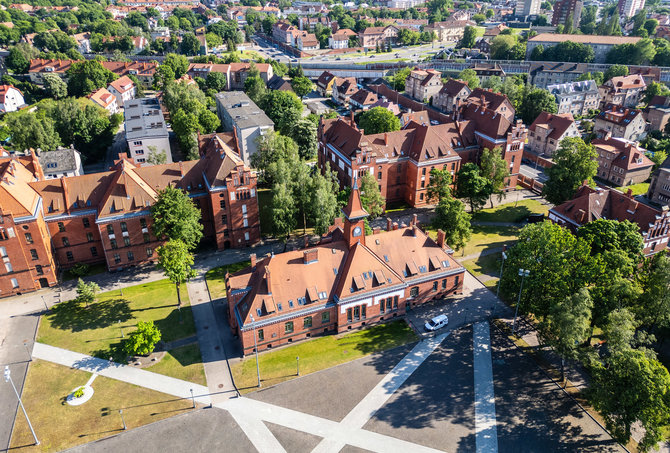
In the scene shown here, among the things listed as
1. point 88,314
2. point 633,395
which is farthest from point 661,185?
point 88,314

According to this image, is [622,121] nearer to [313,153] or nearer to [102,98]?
[313,153]

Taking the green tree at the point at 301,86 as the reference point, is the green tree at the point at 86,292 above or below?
below

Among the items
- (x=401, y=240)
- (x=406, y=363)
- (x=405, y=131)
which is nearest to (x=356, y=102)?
(x=405, y=131)

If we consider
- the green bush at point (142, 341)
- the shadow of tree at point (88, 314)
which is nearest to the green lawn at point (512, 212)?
the green bush at point (142, 341)

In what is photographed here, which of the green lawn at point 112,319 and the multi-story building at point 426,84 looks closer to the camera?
the green lawn at point 112,319

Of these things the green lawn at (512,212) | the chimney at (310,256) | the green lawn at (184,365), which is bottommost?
the green lawn at (184,365)

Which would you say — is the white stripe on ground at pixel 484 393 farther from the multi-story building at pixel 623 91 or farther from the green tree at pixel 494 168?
the multi-story building at pixel 623 91

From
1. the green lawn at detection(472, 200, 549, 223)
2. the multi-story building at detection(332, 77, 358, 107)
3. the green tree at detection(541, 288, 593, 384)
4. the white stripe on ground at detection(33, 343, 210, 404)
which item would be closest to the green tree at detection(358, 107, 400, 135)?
the green lawn at detection(472, 200, 549, 223)
